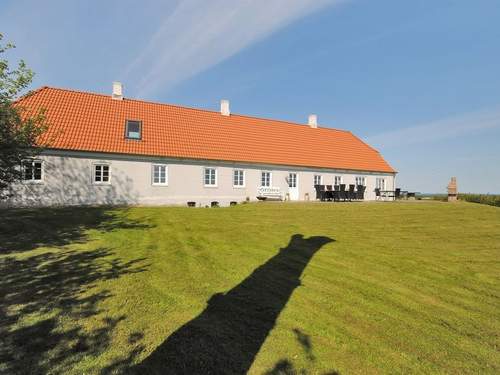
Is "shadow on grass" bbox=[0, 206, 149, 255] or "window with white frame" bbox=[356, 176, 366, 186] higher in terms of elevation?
"window with white frame" bbox=[356, 176, 366, 186]

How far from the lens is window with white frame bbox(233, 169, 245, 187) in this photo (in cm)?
2430

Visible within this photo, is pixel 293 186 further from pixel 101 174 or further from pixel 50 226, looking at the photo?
pixel 50 226

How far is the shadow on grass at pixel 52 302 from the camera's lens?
12.7 feet

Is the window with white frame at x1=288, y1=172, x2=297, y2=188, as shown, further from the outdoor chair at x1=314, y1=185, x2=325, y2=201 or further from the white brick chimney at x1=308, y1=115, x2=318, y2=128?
the white brick chimney at x1=308, y1=115, x2=318, y2=128

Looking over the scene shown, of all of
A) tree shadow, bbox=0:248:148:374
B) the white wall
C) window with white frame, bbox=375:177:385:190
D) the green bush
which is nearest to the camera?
tree shadow, bbox=0:248:148:374

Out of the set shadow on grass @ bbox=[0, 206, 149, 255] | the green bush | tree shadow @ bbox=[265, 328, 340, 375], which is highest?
the green bush

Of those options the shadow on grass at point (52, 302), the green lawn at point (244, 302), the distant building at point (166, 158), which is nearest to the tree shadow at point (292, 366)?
the green lawn at point (244, 302)

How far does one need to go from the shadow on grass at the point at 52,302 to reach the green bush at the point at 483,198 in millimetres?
28667

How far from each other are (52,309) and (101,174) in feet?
53.6

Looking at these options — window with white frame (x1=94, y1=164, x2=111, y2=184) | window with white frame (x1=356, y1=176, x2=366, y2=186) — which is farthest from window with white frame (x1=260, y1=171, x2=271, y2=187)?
window with white frame (x1=94, y1=164, x2=111, y2=184)

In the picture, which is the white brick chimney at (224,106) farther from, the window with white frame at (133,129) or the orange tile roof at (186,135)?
the window with white frame at (133,129)

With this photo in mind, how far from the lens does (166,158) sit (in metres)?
21.9

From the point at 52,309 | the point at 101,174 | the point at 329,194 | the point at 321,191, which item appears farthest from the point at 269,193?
the point at 52,309

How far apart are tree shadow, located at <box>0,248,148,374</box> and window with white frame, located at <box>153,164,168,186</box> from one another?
45.6 feet
